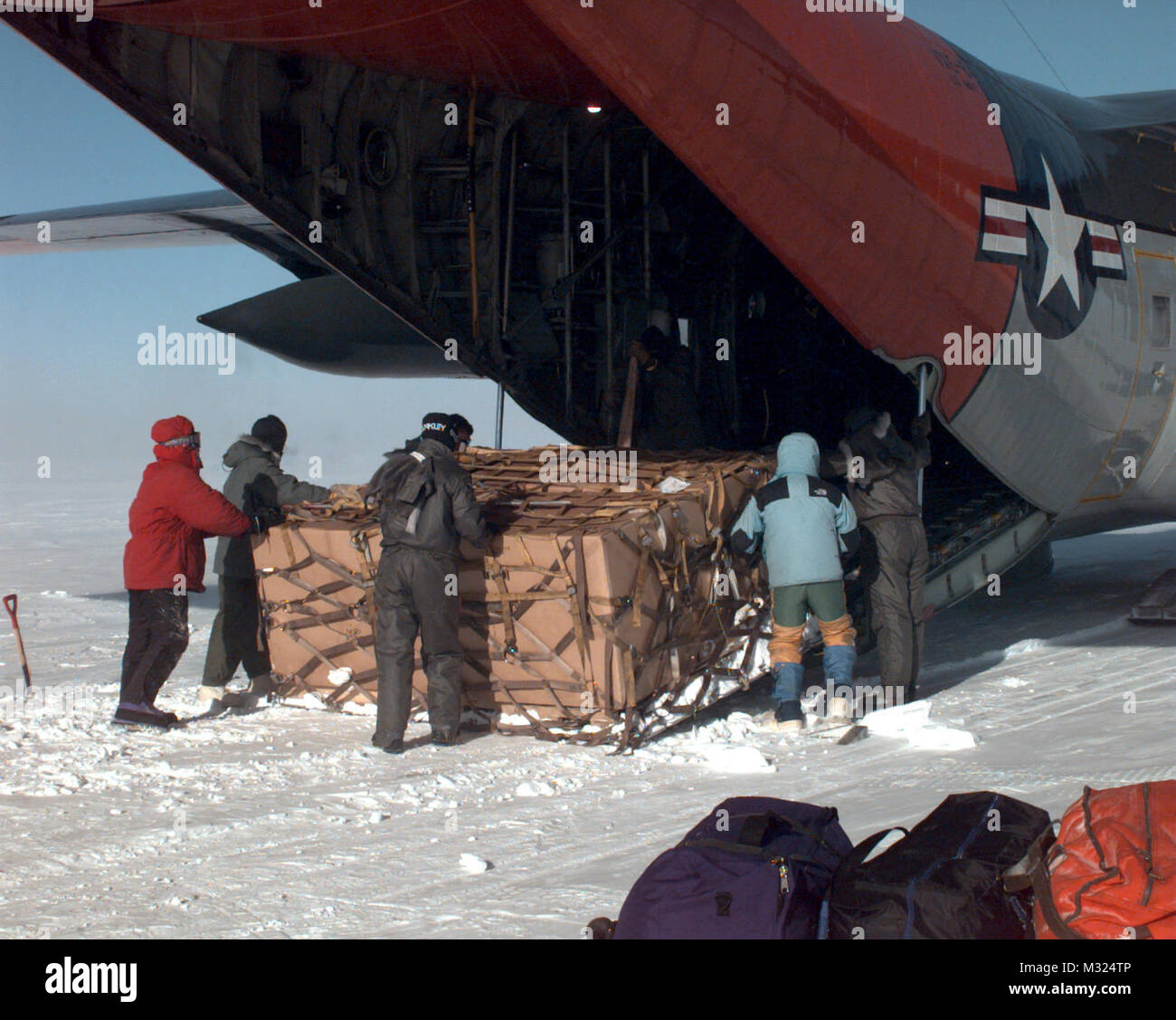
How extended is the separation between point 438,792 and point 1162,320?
7041mm

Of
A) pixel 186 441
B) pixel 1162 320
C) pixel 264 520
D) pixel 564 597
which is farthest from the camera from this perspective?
pixel 1162 320

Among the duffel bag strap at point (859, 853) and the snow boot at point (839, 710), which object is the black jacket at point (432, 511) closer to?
the snow boot at point (839, 710)

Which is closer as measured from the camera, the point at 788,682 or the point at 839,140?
the point at 839,140

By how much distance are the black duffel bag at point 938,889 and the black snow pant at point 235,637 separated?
5115mm

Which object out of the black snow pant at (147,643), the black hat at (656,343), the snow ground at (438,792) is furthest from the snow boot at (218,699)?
the black hat at (656,343)

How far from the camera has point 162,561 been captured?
712 cm

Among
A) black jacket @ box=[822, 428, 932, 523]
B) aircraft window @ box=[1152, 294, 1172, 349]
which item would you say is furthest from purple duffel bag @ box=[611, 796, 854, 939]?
aircraft window @ box=[1152, 294, 1172, 349]

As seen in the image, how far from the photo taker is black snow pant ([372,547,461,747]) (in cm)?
651

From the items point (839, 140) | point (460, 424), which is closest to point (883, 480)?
point (839, 140)

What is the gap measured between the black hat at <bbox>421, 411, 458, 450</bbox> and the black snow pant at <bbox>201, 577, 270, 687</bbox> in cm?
188

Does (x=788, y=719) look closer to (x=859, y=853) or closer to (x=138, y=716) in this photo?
(x=859, y=853)

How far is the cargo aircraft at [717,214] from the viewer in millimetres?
6562
